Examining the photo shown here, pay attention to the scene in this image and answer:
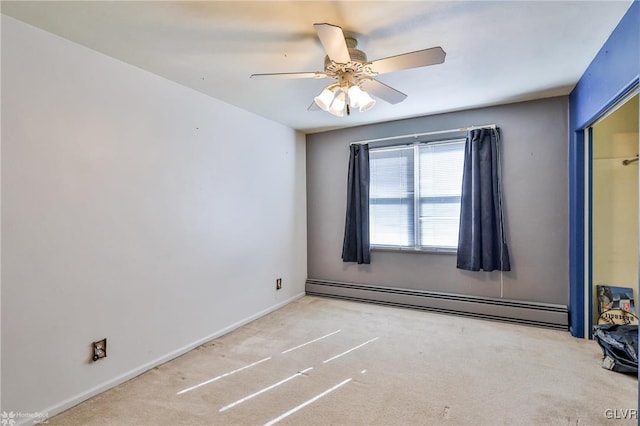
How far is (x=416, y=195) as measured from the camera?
377cm

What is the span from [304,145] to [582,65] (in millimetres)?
2998

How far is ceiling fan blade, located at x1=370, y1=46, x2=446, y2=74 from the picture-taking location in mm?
1652

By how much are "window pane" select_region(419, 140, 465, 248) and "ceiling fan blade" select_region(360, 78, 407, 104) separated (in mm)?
1520

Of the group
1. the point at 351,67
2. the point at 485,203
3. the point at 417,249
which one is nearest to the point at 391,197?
the point at 417,249

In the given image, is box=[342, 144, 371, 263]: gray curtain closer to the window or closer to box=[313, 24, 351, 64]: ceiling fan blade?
the window

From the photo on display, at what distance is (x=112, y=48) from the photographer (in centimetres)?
209

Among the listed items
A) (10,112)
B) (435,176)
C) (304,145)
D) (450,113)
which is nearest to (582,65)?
(450,113)

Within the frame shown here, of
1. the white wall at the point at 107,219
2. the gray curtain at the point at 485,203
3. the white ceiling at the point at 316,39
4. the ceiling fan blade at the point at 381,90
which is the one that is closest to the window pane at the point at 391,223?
the gray curtain at the point at 485,203

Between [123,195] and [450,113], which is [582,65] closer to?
[450,113]

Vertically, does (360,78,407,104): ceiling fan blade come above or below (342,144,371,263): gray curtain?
above

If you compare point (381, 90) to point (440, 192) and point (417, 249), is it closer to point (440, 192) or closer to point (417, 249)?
point (440, 192)

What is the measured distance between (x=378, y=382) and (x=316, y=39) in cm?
229

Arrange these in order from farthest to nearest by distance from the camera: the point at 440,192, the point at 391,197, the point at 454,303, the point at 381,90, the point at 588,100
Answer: the point at 391,197
the point at 440,192
the point at 454,303
the point at 588,100
the point at 381,90

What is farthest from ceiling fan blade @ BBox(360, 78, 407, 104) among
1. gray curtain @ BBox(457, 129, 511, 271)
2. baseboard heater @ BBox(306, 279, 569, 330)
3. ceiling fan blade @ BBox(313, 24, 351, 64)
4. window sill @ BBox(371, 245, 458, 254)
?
baseboard heater @ BBox(306, 279, 569, 330)
